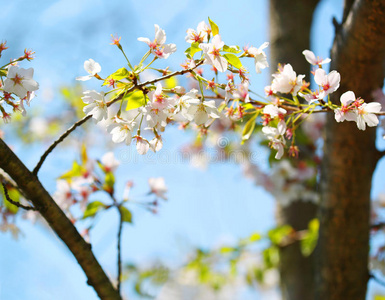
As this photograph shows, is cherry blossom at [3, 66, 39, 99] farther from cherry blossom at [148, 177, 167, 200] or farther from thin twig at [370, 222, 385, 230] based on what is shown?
thin twig at [370, 222, 385, 230]

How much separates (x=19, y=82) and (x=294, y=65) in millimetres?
1503

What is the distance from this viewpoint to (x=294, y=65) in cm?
196

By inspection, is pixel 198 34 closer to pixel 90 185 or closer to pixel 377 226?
pixel 90 185

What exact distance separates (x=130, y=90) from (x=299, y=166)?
1.21 metres

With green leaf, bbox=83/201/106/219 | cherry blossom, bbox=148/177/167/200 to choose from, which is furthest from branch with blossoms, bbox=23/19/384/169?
cherry blossom, bbox=148/177/167/200

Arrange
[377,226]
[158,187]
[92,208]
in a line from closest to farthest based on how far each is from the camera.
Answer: [92,208] → [158,187] → [377,226]

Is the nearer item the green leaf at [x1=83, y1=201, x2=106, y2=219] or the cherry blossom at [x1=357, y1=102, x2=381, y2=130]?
the cherry blossom at [x1=357, y1=102, x2=381, y2=130]

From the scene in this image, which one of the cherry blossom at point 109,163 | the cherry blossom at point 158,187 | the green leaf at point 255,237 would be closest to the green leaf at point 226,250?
the green leaf at point 255,237

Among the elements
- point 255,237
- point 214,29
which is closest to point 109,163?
point 214,29

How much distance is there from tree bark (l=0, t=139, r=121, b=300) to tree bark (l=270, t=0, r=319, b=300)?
121cm

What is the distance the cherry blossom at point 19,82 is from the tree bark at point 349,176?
0.73m

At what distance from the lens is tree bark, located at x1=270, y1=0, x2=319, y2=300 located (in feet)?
6.38

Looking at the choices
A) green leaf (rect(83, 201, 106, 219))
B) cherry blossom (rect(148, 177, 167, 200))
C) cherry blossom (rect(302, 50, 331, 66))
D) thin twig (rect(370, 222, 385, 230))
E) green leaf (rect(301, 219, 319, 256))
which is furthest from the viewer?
green leaf (rect(301, 219, 319, 256))

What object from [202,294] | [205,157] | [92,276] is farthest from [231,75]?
[202,294]
